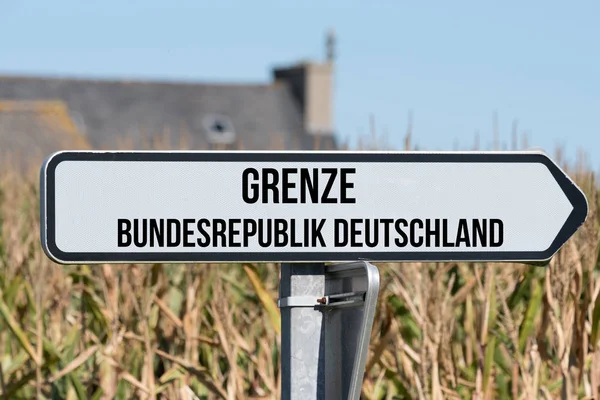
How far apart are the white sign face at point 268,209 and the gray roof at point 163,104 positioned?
3270cm

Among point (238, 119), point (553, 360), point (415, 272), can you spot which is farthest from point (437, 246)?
point (238, 119)

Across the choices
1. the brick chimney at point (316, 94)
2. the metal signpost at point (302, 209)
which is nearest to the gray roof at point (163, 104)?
the brick chimney at point (316, 94)

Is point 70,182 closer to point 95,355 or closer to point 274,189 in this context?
point 274,189

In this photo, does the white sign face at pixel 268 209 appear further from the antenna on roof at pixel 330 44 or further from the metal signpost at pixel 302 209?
the antenna on roof at pixel 330 44

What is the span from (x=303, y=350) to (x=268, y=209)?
24 cm

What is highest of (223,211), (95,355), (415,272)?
(223,211)

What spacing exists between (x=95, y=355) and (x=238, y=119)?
109ft

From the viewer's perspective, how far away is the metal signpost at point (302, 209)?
1843 mm

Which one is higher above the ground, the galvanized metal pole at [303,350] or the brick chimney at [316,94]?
the brick chimney at [316,94]

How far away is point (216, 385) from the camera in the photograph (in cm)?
296

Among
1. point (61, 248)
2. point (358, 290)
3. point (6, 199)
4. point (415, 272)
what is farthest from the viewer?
point (6, 199)

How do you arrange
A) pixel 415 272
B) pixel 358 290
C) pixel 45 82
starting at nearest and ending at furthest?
pixel 358 290
pixel 415 272
pixel 45 82

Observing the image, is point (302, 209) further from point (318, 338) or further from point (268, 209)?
point (318, 338)

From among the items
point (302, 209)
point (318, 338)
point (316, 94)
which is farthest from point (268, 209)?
point (316, 94)
